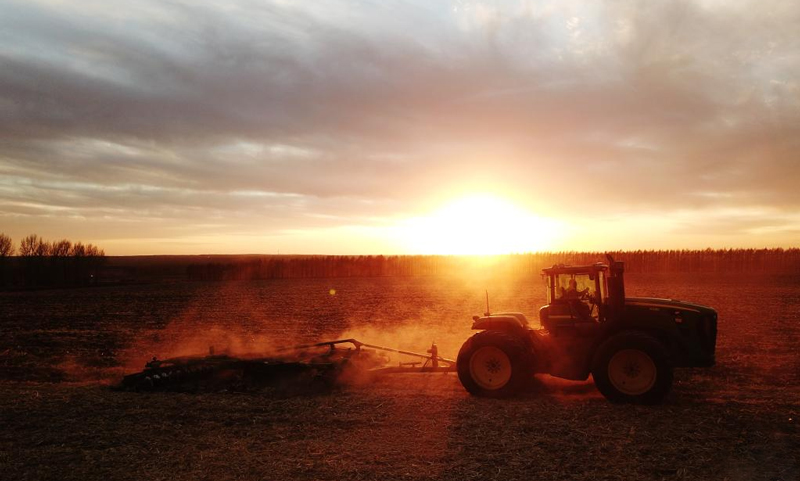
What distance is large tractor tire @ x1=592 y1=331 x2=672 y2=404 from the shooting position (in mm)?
9750

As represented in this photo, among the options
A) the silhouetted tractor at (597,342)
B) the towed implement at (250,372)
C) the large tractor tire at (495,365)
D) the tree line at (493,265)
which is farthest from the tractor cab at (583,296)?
the tree line at (493,265)

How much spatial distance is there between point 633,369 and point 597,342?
767 mm

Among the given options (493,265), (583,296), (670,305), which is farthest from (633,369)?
(493,265)

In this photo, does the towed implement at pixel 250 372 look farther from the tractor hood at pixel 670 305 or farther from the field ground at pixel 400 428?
the tractor hood at pixel 670 305

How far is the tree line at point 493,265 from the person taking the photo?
5800 cm

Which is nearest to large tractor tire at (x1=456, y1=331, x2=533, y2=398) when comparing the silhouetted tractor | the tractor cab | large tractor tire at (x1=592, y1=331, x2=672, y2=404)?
the silhouetted tractor

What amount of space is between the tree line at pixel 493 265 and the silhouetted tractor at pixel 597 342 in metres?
44.5

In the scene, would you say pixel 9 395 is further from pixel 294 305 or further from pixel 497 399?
pixel 294 305

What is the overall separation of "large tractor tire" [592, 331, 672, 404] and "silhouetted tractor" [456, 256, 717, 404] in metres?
0.02

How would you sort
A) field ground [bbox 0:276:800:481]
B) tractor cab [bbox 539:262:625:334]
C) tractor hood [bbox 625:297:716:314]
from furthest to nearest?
tractor cab [bbox 539:262:625:334] < tractor hood [bbox 625:297:716:314] < field ground [bbox 0:276:800:481]

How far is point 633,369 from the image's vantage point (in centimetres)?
1004

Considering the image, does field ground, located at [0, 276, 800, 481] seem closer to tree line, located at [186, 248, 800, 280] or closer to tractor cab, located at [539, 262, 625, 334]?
tractor cab, located at [539, 262, 625, 334]

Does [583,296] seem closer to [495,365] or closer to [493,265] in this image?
[495,365]

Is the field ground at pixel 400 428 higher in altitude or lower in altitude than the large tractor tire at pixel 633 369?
lower
